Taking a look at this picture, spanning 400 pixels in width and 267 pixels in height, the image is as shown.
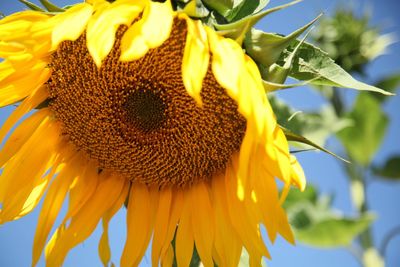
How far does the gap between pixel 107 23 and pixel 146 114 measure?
1.18 ft

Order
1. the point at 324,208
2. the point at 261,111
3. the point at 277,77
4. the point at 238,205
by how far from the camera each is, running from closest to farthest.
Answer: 1. the point at 261,111
2. the point at 277,77
3. the point at 238,205
4. the point at 324,208

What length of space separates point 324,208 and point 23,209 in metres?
3.09

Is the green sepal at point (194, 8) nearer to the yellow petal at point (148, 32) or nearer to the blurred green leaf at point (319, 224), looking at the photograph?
the yellow petal at point (148, 32)

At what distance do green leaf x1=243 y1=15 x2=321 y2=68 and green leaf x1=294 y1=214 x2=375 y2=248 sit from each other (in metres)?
2.22

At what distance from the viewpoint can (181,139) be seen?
1731 millimetres

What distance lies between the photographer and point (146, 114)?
1.69m

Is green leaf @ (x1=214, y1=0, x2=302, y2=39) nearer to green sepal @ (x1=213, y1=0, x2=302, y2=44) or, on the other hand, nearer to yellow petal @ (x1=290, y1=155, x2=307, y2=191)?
green sepal @ (x1=213, y1=0, x2=302, y2=44)

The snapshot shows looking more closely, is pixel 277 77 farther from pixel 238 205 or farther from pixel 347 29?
pixel 347 29

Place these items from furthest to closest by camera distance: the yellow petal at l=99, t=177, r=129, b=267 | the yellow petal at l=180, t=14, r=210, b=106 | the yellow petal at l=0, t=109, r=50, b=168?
the yellow petal at l=99, t=177, r=129, b=267 → the yellow petal at l=0, t=109, r=50, b=168 → the yellow petal at l=180, t=14, r=210, b=106

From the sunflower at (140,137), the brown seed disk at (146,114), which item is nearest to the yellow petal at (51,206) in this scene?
the sunflower at (140,137)

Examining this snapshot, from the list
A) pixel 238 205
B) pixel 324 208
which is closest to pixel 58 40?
pixel 238 205

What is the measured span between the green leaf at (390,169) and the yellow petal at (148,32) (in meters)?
3.51

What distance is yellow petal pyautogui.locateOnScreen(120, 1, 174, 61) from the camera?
133cm

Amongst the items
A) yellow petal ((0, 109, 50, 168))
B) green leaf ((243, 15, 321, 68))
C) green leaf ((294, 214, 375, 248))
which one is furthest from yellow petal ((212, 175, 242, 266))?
green leaf ((294, 214, 375, 248))
